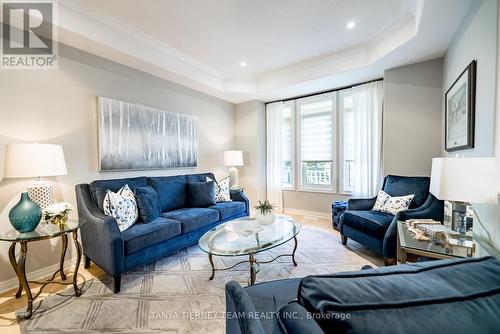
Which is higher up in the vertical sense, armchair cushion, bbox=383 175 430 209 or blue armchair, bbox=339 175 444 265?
armchair cushion, bbox=383 175 430 209

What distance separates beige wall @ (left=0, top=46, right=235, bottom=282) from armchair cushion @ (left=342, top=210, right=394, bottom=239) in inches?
115

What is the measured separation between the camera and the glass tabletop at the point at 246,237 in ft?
6.49

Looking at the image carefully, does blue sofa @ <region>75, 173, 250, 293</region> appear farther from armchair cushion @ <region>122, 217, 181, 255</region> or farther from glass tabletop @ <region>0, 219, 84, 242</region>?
glass tabletop @ <region>0, 219, 84, 242</region>

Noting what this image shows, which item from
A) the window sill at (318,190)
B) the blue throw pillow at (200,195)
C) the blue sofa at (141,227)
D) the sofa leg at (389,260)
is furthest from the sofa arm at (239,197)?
the sofa leg at (389,260)

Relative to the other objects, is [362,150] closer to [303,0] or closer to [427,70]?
[427,70]

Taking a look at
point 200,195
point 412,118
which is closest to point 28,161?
point 200,195

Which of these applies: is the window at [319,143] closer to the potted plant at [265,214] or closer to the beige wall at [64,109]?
the potted plant at [265,214]

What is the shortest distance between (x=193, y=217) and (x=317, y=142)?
2963 millimetres

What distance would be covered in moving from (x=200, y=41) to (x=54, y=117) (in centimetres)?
197

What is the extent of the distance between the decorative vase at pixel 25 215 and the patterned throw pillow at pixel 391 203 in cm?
372

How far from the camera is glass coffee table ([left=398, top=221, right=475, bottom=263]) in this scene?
150 centimetres

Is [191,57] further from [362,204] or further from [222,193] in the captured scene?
[362,204]

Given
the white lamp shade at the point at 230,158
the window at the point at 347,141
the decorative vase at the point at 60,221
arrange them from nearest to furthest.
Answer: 1. the decorative vase at the point at 60,221
2. the window at the point at 347,141
3. the white lamp shade at the point at 230,158

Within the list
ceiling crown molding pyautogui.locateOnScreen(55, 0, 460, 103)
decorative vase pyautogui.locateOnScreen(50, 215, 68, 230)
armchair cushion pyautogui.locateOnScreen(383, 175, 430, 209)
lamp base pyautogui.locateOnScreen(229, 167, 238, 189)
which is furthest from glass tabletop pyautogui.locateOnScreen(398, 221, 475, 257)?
lamp base pyautogui.locateOnScreen(229, 167, 238, 189)
